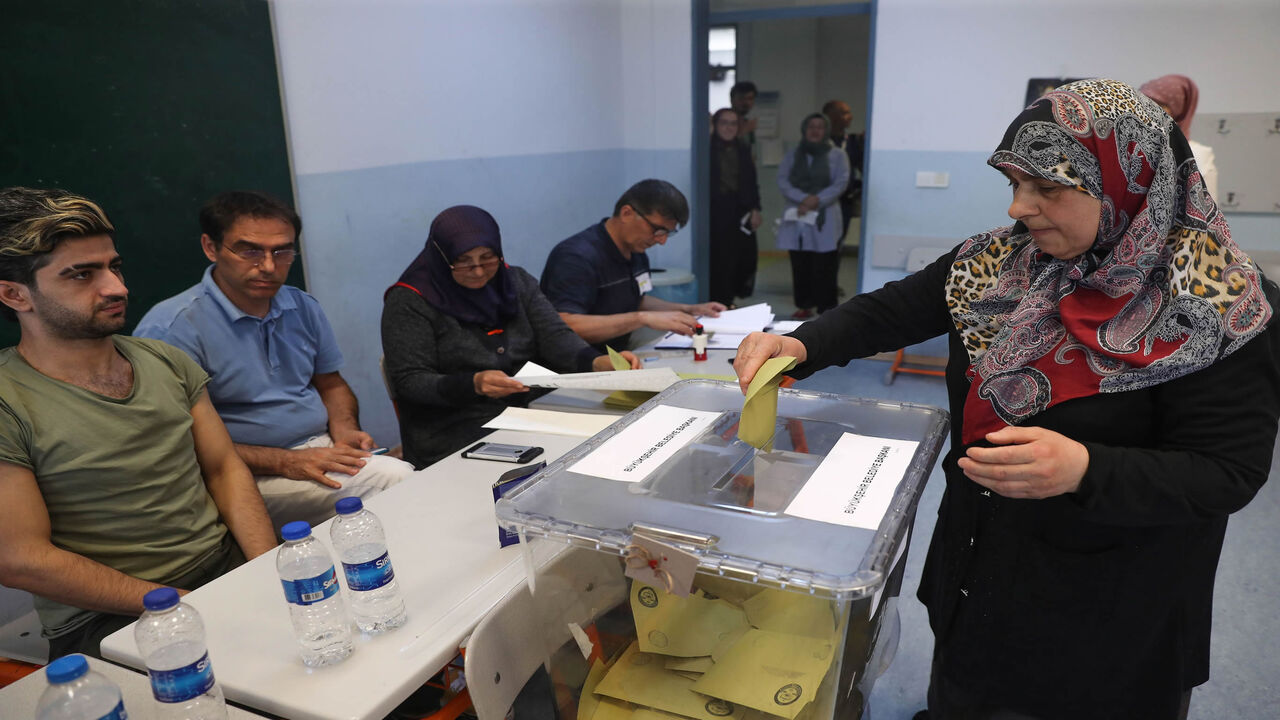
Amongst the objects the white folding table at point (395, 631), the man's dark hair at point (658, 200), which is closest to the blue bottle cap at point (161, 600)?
the white folding table at point (395, 631)

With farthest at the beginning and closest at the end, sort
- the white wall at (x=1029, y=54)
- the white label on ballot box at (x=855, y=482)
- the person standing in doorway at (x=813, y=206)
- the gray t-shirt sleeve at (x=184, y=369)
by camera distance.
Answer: the person standing in doorway at (x=813, y=206) < the white wall at (x=1029, y=54) < the gray t-shirt sleeve at (x=184, y=369) < the white label on ballot box at (x=855, y=482)

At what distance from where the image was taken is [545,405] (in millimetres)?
2217

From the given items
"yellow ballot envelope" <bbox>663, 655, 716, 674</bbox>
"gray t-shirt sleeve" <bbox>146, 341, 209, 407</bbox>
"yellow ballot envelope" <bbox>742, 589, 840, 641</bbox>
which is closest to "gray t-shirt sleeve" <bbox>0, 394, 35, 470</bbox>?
"gray t-shirt sleeve" <bbox>146, 341, 209, 407</bbox>

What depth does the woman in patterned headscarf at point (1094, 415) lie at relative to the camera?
3.27 ft

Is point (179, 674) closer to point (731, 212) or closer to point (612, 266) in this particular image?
point (612, 266)

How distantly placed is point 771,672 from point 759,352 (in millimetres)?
522

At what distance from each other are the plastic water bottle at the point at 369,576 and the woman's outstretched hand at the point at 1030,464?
2.70ft

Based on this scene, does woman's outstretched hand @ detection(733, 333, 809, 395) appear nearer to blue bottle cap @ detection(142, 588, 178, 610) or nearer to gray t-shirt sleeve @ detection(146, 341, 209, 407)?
blue bottle cap @ detection(142, 588, 178, 610)

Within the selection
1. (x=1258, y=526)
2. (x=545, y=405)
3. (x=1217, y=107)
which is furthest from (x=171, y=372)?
(x=1217, y=107)

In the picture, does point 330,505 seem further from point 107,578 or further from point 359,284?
point 359,284

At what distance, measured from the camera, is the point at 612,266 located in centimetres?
311

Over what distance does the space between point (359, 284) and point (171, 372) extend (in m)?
1.65

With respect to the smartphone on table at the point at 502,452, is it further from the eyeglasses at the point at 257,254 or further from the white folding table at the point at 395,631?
the eyeglasses at the point at 257,254

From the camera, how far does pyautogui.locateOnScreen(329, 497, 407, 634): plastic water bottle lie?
1.15 metres
